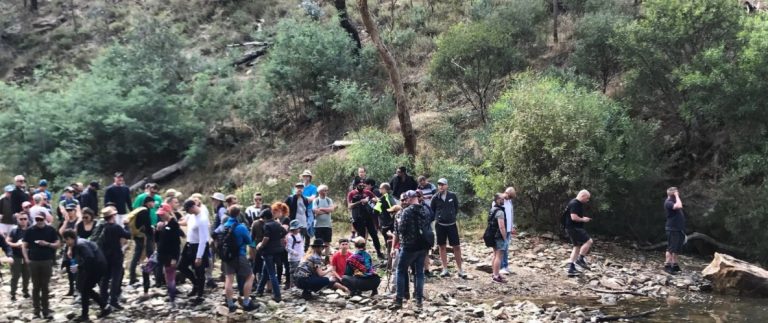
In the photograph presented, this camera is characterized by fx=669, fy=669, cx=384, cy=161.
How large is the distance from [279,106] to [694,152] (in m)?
17.6

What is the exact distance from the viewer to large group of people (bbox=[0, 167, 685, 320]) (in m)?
10.3

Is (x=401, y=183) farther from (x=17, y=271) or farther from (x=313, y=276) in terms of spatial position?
(x=17, y=271)

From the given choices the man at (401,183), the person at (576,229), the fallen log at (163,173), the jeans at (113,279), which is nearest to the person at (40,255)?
the jeans at (113,279)

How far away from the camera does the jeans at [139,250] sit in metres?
11.8

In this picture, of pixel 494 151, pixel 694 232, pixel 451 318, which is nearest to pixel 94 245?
pixel 451 318

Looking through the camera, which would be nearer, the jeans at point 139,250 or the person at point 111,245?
the person at point 111,245

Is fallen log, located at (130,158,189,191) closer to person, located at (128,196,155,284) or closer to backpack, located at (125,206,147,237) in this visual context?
person, located at (128,196,155,284)

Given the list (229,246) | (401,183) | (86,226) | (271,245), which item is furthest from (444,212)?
(86,226)

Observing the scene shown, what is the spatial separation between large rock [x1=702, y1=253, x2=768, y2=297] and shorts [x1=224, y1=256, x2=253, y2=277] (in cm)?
896

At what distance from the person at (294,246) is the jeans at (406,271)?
1998 millimetres

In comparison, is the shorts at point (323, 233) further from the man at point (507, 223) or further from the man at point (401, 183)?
the man at point (507, 223)

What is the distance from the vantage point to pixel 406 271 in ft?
34.4

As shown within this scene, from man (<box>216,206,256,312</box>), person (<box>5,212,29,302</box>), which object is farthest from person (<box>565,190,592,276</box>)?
person (<box>5,212,29,302</box>)

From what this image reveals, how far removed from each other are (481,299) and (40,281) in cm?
718
